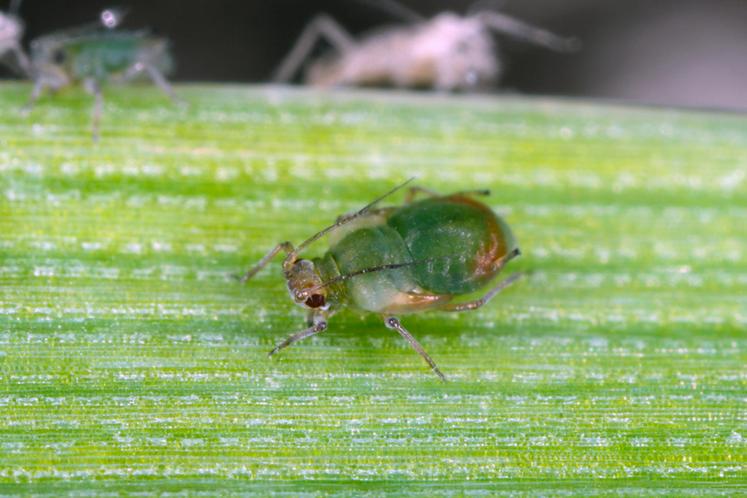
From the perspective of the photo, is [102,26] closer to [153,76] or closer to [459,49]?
[153,76]

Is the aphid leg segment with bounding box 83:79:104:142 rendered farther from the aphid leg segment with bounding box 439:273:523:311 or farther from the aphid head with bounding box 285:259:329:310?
the aphid leg segment with bounding box 439:273:523:311

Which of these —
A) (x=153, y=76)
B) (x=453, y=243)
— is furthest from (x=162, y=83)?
(x=453, y=243)

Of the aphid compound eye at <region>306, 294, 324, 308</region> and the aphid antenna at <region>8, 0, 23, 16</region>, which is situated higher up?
the aphid compound eye at <region>306, 294, 324, 308</region>

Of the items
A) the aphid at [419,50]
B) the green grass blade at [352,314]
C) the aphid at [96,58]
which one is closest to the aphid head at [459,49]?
the aphid at [419,50]

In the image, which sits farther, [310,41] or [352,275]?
[310,41]

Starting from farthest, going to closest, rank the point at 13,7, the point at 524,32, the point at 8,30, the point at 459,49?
the point at 459,49, the point at 524,32, the point at 13,7, the point at 8,30

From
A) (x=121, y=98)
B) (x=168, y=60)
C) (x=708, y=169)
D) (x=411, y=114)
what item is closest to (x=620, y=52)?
(x=708, y=169)

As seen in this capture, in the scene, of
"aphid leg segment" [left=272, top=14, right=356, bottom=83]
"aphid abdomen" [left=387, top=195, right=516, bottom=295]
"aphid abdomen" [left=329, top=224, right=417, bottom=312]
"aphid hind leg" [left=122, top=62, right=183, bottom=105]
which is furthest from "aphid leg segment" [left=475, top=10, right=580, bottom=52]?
"aphid abdomen" [left=329, top=224, right=417, bottom=312]
